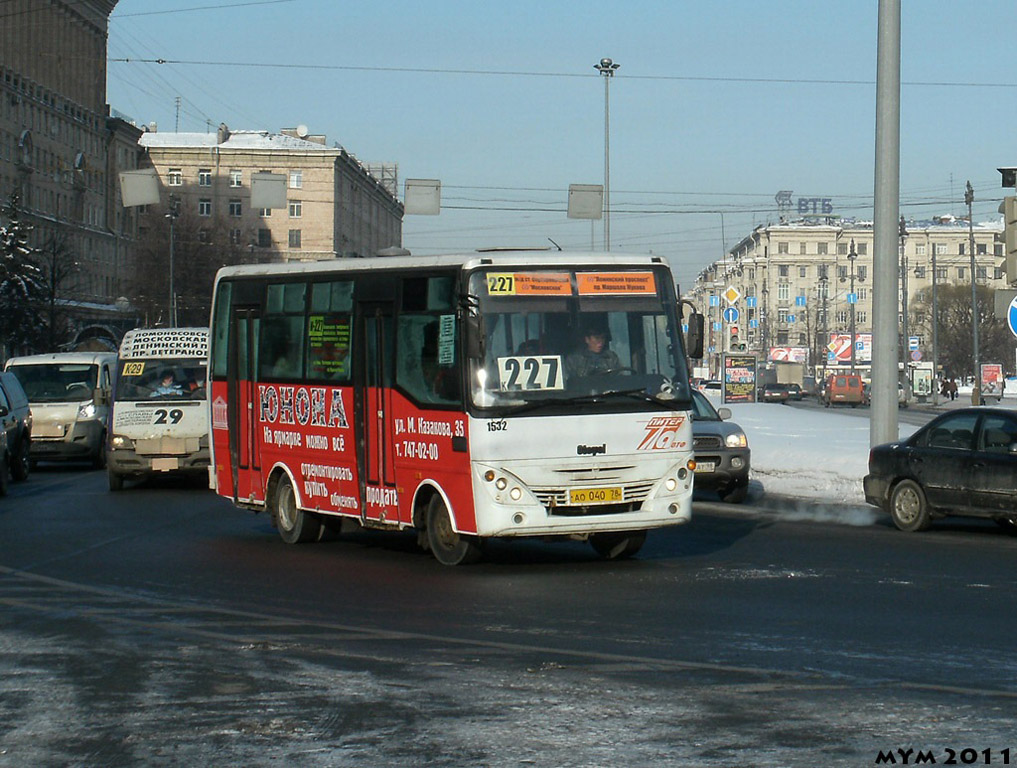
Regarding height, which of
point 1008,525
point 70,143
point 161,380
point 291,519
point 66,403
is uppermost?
point 70,143

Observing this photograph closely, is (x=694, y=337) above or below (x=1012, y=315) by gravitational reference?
below

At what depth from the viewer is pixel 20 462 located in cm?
2906

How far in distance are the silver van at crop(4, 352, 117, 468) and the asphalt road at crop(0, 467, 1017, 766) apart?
15.7 metres

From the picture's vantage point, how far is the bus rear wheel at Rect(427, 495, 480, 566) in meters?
15.0

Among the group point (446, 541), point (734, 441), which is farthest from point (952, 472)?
point (446, 541)

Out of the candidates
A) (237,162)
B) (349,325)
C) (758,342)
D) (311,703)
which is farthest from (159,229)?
(311,703)

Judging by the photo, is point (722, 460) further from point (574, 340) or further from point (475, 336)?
point (475, 336)

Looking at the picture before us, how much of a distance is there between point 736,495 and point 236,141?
395ft

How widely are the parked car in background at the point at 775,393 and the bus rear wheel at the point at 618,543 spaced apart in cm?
8080

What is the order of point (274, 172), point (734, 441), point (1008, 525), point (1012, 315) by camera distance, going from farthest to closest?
point (274, 172) < point (734, 441) < point (1012, 315) < point (1008, 525)

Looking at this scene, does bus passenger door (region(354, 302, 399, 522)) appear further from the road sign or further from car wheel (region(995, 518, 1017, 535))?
the road sign

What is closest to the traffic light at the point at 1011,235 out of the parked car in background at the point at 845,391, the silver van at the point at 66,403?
the silver van at the point at 66,403

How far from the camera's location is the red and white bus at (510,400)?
47.2ft

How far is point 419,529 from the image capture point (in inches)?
618
